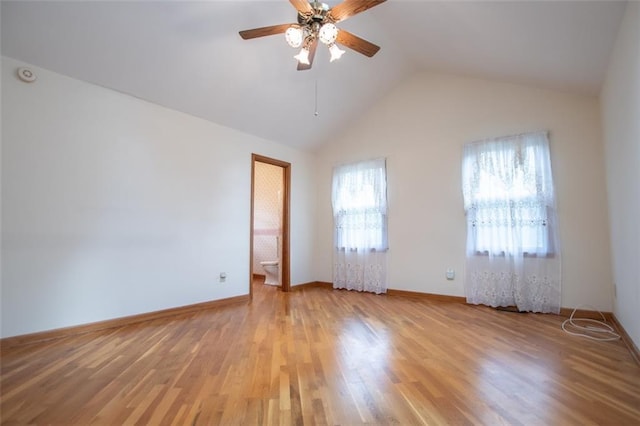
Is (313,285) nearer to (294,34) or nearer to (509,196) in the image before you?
(509,196)

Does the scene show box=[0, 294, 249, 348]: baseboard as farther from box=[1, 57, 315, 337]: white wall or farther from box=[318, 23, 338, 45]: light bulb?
box=[318, 23, 338, 45]: light bulb

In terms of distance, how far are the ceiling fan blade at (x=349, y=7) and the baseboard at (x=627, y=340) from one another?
9.98 feet

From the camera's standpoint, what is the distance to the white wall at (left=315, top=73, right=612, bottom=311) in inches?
118

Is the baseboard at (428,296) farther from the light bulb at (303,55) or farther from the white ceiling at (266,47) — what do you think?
the light bulb at (303,55)

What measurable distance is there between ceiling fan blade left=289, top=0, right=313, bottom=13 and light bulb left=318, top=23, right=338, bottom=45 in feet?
0.58

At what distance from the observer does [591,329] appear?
261cm

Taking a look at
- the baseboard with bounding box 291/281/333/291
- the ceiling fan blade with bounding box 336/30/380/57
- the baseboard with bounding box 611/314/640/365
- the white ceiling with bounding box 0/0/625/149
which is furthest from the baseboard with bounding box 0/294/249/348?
the baseboard with bounding box 611/314/640/365

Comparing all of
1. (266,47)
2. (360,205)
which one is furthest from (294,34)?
(360,205)

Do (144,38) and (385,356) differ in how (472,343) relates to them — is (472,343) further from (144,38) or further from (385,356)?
(144,38)

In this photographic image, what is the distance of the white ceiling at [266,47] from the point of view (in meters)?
2.28

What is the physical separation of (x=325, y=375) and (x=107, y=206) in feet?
8.74

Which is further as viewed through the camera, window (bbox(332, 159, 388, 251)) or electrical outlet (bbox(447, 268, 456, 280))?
window (bbox(332, 159, 388, 251))

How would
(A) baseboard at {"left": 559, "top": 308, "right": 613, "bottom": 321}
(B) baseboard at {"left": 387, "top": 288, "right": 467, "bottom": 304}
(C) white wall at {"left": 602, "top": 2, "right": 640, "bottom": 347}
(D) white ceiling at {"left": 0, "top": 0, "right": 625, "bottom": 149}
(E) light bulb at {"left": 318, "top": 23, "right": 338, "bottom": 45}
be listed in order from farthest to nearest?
(B) baseboard at {"left": 387, "top": 288, "right": 467, "bottom": 304}
(A) baseboard at {"left": 559, "top": 308, "right": 613, "bottom": 321}
(D) white ceiling at {"left": 0, "top": 0, "right": 625, "bottom": 149}
(E) light bulb at {"left": 318, "top": 23, "right": 338, "bottom": 45}
(C) white wall at {"left": 602, "top": 2, "right": 640, "bottom": 347}

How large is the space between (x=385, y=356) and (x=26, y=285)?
299 centimetres
